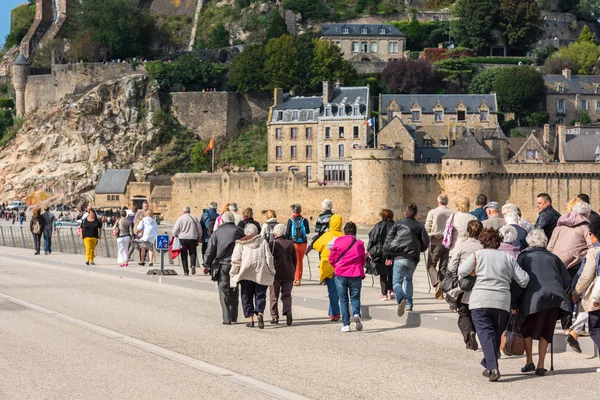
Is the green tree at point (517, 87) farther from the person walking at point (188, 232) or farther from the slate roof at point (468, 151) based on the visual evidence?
the person walking at point (188, 232)

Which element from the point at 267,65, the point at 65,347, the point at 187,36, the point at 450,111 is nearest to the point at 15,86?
the point at 187,36

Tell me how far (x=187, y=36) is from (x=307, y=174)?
2280 centimetres

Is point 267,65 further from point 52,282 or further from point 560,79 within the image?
point 52,282

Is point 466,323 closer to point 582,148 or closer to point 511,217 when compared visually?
point 511,217

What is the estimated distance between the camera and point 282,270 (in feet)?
50.1

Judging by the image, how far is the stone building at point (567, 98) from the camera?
69.7 metres

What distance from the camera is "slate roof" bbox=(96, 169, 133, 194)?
67.0 m

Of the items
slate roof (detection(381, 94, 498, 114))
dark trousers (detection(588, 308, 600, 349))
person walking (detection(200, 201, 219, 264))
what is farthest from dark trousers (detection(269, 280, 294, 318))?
slate roof (detection(381, 94, 498, 114))

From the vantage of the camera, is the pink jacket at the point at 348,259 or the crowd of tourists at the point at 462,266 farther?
the pink jacket at the point at 348,259

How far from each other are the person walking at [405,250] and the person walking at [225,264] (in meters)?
2.11

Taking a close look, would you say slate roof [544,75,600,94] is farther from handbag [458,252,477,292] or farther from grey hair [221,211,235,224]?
handbag [458,252,477,292]

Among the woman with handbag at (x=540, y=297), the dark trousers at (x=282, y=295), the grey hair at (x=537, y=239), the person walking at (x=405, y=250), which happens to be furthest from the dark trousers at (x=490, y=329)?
the dark trousers at (x=282, y=295)

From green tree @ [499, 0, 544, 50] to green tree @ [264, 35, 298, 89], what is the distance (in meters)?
15.7

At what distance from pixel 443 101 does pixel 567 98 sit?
29.5 ft
